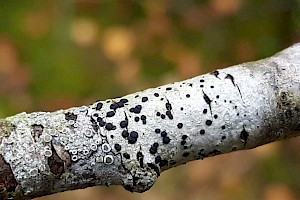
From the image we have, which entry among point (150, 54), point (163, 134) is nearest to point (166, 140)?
point (163, 134)

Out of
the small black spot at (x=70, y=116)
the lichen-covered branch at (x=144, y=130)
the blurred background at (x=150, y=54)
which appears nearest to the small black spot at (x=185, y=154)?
the lichen-covered branch at (x=144, y=130)

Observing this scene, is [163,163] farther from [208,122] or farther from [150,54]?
[150,54]

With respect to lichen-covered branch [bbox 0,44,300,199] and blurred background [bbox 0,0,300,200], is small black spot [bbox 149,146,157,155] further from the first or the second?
blurred background [bbox 0,0,300,200]

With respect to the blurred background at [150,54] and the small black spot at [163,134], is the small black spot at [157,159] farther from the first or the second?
the blurred background at [150,54]

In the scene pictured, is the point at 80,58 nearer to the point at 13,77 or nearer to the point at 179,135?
the point at 13,77

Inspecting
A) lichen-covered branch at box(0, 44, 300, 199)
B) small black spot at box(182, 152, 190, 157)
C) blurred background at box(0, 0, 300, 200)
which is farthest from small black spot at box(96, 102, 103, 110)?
blurred background at box(0, 0, 300, 200)

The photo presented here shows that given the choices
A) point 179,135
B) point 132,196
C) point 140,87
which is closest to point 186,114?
point 179,135
